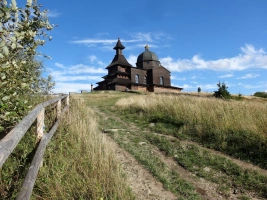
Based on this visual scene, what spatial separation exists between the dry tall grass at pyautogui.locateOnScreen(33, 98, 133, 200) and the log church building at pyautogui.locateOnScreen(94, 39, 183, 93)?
46543 mm

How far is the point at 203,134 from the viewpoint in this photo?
8.28 m

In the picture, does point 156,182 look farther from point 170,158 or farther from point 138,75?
point 138,75

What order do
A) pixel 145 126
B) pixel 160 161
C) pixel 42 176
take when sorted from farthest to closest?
pixel 145 126 → pixel 160 161 → pixel 42 176

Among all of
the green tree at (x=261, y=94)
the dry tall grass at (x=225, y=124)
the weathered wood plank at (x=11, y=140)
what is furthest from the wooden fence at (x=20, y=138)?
the green tree at (x=261, y=94)

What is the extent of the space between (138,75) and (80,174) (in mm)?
52302

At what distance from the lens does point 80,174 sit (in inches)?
170

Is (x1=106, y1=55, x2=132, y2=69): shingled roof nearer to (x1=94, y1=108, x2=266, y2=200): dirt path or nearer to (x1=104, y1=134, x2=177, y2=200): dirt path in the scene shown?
(x1=94, y1=108, x2=266, y2=200): dirt path

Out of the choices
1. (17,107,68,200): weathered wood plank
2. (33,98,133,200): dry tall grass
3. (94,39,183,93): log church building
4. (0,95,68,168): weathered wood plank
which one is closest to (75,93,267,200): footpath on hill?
(33,98,133,200): dry tall grass

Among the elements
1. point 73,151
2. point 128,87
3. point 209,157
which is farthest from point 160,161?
point 128,87

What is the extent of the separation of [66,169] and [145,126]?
6.58 meters

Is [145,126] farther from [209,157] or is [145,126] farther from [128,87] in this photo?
[128,87]

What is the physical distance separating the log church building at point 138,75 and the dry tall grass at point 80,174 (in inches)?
1832

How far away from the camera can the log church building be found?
176 ft

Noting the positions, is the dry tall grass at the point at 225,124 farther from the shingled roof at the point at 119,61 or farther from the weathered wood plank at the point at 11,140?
the shingled roof at the point at 119,61
